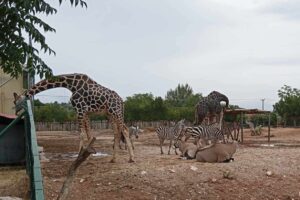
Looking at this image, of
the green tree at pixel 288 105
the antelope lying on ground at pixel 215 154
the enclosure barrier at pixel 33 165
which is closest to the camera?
the enclosure barrier at pixel 33 165

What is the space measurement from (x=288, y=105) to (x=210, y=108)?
41674 millimetres

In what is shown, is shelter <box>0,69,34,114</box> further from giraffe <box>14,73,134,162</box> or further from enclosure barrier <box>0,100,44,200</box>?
enclosure barrier <box>0,100,44,200</box>

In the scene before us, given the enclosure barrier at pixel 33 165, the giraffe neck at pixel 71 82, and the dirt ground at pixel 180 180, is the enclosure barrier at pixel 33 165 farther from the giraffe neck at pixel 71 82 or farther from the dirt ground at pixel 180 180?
the giraffe neck at pixel 71 82

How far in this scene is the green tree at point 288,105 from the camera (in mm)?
60525

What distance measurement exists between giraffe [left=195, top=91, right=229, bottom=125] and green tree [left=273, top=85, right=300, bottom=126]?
36.7 m

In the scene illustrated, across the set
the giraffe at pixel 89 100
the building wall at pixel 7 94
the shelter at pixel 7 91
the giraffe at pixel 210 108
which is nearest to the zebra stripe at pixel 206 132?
the giraffe at pixel 89 100

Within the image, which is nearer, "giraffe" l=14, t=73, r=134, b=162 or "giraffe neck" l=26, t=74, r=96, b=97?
"giraffe" l=14, t=73, r=134, b=162

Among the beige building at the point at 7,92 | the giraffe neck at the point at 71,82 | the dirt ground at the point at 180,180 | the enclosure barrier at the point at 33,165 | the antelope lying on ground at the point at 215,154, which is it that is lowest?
the dirt ground at the point at 180,180

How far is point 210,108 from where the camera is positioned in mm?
22453

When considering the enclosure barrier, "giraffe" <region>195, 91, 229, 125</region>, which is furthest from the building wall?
the enclosure barrier

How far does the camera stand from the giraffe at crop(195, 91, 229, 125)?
22.4 m

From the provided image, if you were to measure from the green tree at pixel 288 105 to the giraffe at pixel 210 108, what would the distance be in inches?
1444

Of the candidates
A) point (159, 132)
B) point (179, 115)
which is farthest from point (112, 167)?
point (179, 115)

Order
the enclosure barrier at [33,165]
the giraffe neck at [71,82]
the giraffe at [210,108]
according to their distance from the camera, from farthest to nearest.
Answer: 1. the giraffe at [210,108]
2. the giraffe neck at [71,82]
3. the enclosure barrier at [33,165]
